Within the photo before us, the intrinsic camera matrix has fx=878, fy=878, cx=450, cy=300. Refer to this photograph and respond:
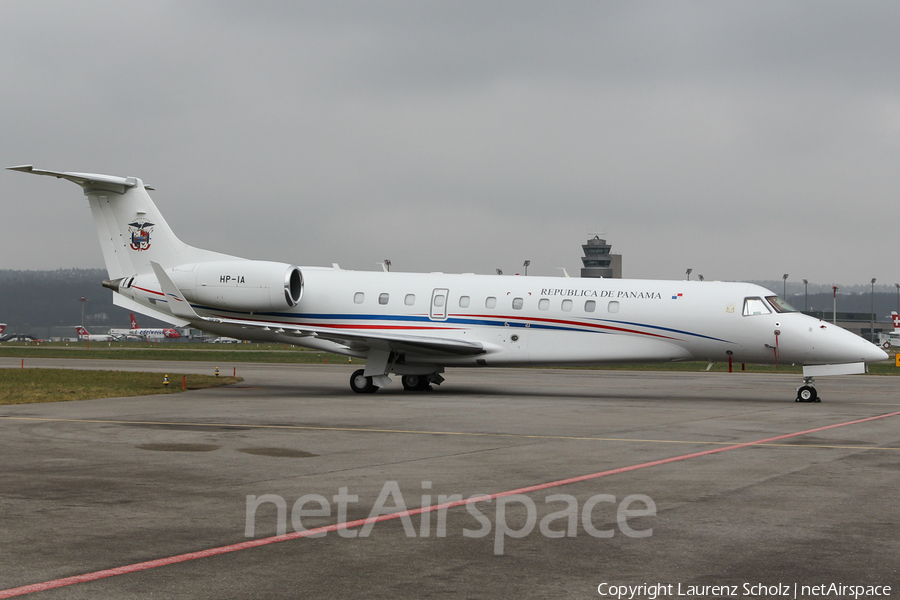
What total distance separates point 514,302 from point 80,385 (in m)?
12.8

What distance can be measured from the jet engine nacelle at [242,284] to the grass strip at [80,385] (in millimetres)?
2938

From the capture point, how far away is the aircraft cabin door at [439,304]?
998 inches

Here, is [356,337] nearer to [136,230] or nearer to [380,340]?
[380,340]

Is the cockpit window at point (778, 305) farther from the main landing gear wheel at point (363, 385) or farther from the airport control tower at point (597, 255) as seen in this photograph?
the airport control tower at point (597, 255)

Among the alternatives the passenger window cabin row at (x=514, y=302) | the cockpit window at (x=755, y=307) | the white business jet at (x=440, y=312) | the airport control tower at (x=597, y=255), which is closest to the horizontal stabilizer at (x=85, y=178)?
the white business jet at (x=440, y=312)

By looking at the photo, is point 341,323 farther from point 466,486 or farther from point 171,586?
point 171,586

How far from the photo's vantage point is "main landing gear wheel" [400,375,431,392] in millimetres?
26328

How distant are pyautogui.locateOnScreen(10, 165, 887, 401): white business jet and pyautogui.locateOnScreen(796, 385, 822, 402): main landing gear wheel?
3 cm

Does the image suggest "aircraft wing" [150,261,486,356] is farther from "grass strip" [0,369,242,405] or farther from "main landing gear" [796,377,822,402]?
"main landing gear" [796,377,822,402]

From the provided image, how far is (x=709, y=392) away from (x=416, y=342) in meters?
9.34

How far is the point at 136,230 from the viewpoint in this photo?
2711 cm

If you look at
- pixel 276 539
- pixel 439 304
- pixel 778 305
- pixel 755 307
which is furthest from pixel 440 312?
pixel 276 539

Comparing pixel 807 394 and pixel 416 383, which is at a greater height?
pixel 807 394

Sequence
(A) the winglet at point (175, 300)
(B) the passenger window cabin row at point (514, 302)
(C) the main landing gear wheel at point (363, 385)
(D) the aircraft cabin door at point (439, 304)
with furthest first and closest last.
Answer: (D) the aircraft cabin door at point (439, 304) < (C) the main landing gear wheel at point (363, 385) < (B) the passenger window cabin row at point (514, 302) < (A) the winglet at point (175, 300)
